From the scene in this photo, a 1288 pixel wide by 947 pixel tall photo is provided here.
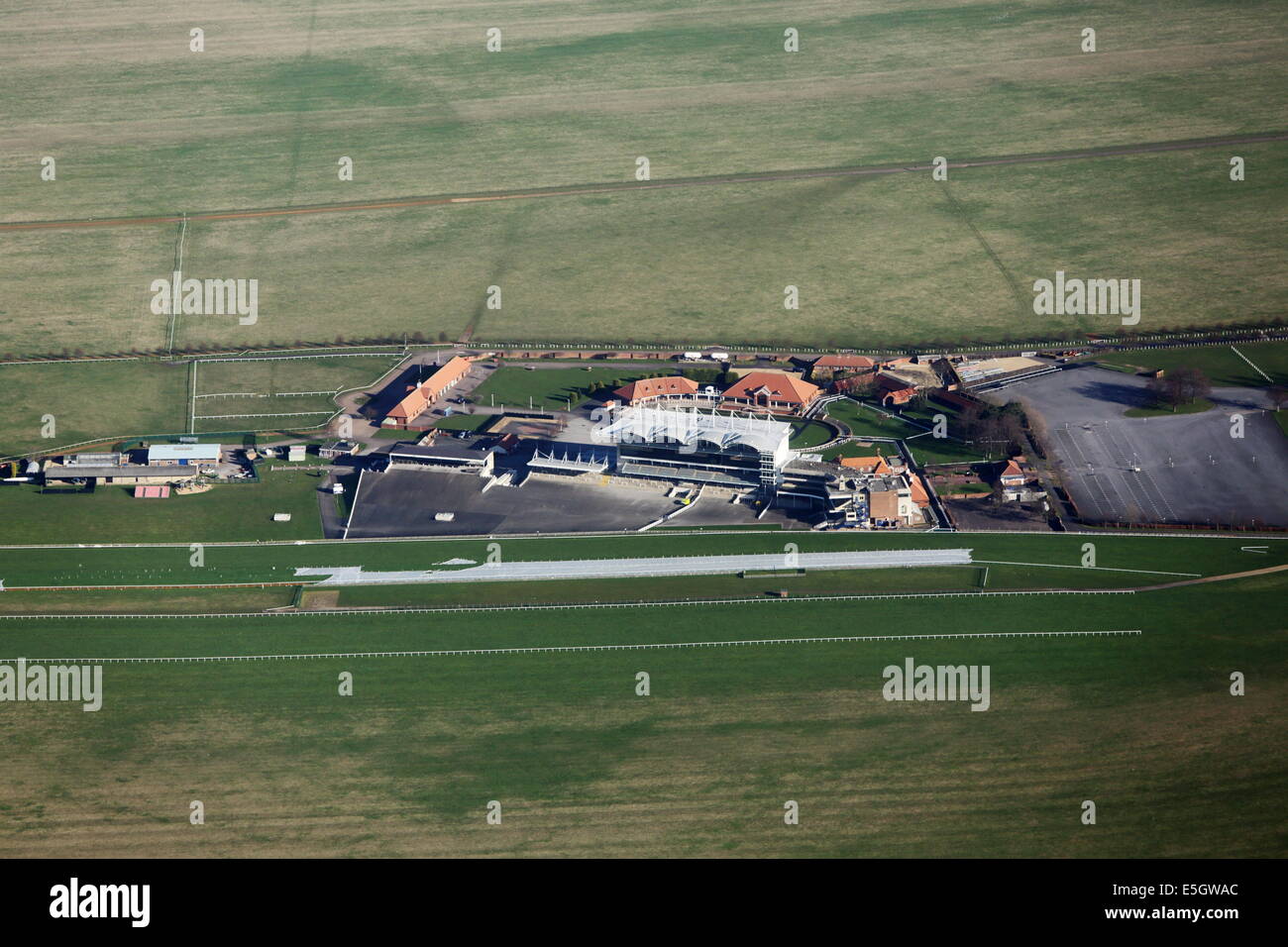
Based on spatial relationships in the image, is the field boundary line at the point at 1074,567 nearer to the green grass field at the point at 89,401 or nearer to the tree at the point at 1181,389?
the tree at the point at 1181,389

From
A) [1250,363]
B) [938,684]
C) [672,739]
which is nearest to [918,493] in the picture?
[938,684]

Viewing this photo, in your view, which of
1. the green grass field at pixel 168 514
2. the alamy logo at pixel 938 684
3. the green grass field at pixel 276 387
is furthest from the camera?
the green grass field at pixel 276 387

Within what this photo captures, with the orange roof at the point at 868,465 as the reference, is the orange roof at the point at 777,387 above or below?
above

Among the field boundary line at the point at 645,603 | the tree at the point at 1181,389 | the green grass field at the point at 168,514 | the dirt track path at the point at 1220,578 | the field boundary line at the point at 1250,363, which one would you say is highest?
the field boundary line at the point at 1250,363

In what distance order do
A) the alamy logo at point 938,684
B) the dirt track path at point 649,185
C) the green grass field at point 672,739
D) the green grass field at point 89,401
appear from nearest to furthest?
the green grass field at point 672,739
the alamy logo at point 938,684
the green grass field at point 89,401
the dirt track path at point 649,185

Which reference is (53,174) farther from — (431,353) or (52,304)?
(431,353)

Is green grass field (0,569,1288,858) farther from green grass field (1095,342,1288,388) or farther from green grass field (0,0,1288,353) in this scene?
green grass field (0,0,1288,353)

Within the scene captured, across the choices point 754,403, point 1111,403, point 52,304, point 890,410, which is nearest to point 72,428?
point 52,304

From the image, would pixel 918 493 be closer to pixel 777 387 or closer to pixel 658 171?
pixel 777 387

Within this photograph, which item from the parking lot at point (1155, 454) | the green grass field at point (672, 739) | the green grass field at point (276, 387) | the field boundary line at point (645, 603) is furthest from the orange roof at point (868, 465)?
the green grass field at point (276, 387)
